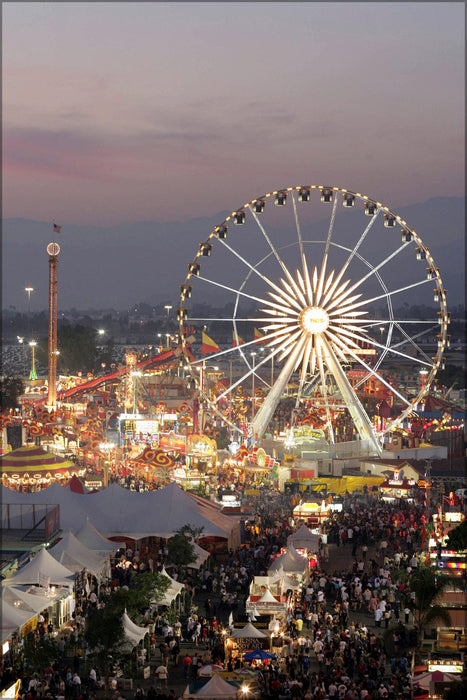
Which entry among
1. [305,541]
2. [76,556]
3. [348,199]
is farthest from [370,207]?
[76,556]

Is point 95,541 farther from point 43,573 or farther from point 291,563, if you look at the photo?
point 291,563

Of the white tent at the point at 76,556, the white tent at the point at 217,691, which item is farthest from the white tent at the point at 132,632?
the white tent at the point at 76,556

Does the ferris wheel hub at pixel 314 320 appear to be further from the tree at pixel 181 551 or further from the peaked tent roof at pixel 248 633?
the peaked tent roof at pixel 248 633

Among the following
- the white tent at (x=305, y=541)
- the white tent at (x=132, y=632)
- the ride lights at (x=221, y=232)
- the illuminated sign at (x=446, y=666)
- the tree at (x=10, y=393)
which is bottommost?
the illuminated sign at (x=446, y=666)

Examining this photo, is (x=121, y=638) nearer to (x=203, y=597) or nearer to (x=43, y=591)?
(x=43, y=591)

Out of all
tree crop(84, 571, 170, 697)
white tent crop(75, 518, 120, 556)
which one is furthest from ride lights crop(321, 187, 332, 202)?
tree crop(84, 571, 170, 697)

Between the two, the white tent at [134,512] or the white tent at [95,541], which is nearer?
the white tent at [95,541]
